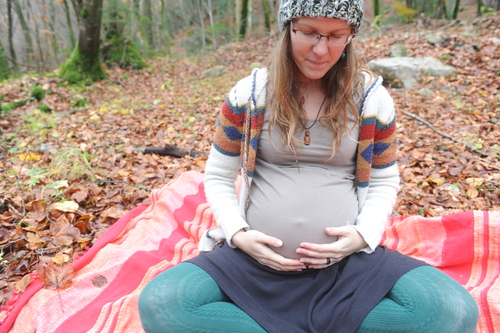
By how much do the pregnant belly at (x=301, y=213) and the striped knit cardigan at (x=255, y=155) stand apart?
3.6 inches

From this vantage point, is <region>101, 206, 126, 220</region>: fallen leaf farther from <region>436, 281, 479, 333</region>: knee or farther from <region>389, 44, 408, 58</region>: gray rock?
<region>389, 44, 408, 58</region>: gray rock

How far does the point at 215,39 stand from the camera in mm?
17172

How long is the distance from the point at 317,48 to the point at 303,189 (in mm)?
634

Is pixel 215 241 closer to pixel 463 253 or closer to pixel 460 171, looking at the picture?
pixel 463 253

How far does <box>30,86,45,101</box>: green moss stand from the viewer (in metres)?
6.78

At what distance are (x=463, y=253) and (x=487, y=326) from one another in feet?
1.58

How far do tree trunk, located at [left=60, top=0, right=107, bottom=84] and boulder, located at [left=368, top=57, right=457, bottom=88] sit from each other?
21.3 feet

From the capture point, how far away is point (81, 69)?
820 cm

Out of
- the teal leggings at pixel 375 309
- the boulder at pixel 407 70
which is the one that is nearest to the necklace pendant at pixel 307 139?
the teal leggings at pixel 375 309

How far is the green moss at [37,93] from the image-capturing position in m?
6.78

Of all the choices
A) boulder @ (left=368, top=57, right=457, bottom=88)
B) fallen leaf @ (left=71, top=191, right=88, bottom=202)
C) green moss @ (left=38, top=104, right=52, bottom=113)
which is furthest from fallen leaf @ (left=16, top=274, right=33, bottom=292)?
boulder @ (left=368, top=57, right=457, bottom=88)

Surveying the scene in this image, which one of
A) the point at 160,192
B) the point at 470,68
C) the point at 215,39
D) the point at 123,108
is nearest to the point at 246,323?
the point at 160,192

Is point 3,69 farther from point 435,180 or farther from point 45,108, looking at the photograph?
point 435,180

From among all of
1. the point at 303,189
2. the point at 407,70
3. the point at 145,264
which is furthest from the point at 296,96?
the point at 407,70
